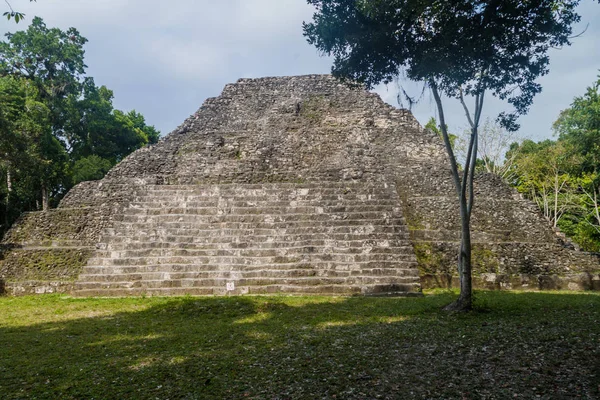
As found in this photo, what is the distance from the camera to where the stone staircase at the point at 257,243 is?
862 centimetres

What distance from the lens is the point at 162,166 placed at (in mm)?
13820

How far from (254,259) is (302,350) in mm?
4723

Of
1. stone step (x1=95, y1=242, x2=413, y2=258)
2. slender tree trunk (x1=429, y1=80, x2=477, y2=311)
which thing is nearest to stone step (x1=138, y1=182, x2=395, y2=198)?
stone step (x1=95, y1=242, x2=413, y2=258)

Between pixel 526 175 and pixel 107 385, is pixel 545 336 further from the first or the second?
pixel 526 175

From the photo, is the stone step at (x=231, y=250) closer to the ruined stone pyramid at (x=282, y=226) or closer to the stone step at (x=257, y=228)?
the ruined stone pyramid at (x=282, y=226)

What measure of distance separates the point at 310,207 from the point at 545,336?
6.33 meters

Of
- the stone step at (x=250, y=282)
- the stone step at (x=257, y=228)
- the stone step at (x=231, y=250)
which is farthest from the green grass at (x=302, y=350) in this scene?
the stone step at (x=257, y=228)

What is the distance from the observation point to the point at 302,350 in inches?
180

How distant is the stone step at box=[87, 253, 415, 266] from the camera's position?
29.4 ft

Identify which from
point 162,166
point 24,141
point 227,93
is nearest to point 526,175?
point 227,93

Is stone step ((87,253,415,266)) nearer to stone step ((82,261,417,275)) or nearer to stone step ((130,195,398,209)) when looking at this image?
stone step ((82,261,417,275))

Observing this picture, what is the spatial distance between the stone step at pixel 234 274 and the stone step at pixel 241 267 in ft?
0.18

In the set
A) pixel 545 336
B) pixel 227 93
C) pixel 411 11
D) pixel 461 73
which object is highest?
pixel 227 93

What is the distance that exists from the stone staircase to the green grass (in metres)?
1.12
